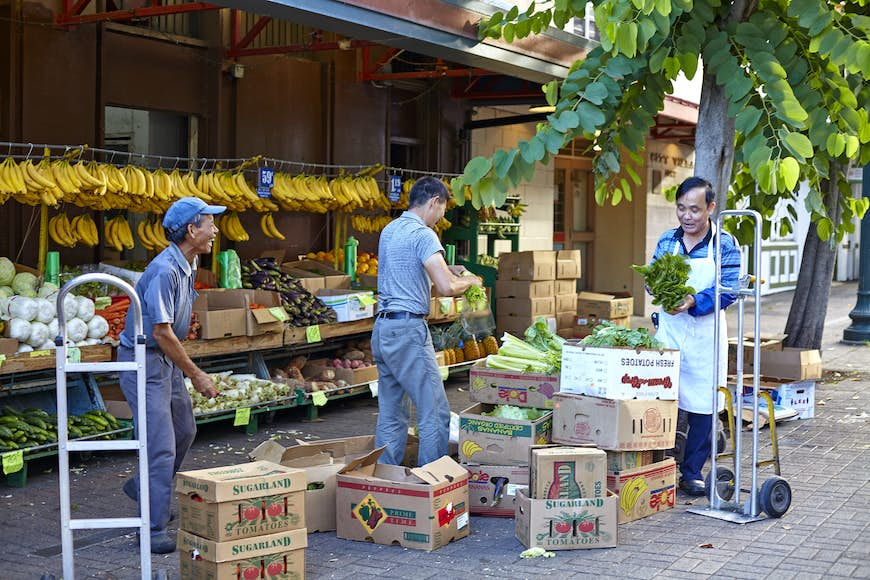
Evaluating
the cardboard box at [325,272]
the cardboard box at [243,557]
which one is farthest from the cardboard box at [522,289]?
the cardboard box at [243,557]

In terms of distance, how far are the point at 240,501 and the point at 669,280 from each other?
312cm

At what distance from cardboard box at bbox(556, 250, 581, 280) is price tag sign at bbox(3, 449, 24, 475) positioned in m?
7.09

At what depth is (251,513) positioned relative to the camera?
16.7 ft

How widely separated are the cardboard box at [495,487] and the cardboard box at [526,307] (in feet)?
18.9

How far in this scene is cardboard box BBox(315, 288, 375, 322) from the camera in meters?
10.1

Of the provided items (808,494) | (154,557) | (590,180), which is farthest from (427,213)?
(590,180)

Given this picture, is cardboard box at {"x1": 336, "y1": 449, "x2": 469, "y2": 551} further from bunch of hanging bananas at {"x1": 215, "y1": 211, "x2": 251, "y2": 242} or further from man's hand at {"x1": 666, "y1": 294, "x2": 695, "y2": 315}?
bunch of hanging bananas at {"x1": 215, "y1": 211, "x2": 251, "y2": 242}

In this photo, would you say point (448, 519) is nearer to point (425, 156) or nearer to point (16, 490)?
point (16, 490)

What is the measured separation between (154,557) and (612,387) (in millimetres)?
2806

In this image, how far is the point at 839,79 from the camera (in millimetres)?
8258

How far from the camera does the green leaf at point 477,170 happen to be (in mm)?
7500

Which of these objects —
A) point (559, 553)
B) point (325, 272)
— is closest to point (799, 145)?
point (559, 553)

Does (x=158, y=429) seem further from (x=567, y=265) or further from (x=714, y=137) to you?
(x=567, y=265)

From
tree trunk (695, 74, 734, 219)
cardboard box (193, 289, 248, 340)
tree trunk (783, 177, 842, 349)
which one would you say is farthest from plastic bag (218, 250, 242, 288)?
tree trunk (783, 177, 842, 349)
